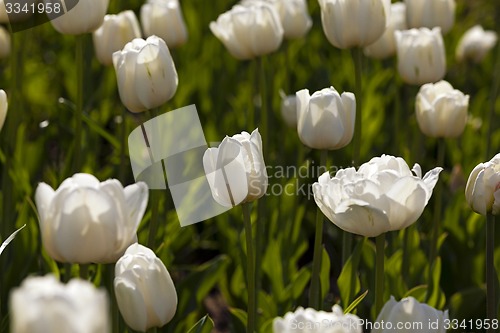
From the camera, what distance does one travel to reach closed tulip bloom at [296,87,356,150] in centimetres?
151

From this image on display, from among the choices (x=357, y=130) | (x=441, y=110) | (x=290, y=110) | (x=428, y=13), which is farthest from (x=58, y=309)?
(x=428, y=13)

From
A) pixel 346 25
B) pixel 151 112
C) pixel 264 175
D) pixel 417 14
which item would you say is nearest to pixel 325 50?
pixel 417 14

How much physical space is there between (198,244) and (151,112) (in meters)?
0.91

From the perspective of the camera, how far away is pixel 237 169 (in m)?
1.27

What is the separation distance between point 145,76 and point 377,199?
54 cm

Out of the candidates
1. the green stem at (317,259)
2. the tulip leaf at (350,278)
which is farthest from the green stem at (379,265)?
the tulip leaf at (350,278)

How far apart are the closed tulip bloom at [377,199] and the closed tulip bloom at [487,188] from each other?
153 mm

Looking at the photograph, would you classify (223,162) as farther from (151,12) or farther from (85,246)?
(151,12)

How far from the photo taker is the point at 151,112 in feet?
5.21

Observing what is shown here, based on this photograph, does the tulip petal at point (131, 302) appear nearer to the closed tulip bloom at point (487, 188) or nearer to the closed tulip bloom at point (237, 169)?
the closed tulip bloom at point (237, 169)

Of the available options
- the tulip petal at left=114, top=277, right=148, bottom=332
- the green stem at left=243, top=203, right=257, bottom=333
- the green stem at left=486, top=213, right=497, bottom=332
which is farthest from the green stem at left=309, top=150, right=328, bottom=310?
the tulip petal at left=114, top=277, right=148, bottom=332

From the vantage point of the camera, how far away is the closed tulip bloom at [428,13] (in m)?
2.23

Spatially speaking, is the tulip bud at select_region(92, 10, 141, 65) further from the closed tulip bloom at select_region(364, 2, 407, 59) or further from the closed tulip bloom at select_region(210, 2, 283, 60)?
the closed tulip bloom at select_region(364, 2, 407, 59)

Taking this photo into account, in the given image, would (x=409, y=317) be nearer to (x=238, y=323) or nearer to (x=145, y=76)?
(x=145, y=76)
